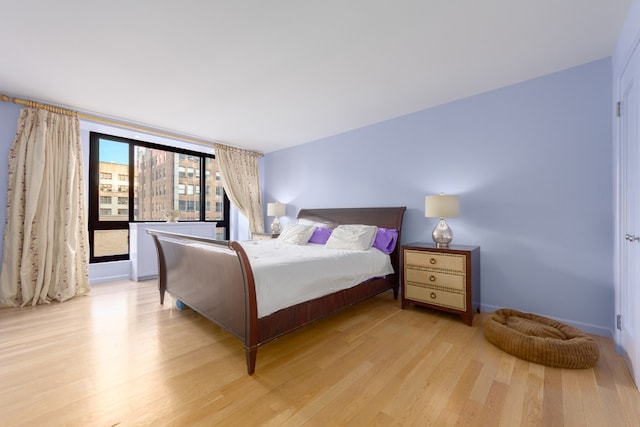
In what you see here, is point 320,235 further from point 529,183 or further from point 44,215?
point 44,215

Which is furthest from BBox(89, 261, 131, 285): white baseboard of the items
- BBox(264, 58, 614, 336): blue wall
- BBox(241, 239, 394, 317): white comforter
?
BBox(264, 58, 614, 336): blue wall

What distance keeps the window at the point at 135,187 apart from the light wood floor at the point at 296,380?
1879 mm

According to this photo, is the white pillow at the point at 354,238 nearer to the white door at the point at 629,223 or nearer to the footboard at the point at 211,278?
the footboard at the point at 211,278

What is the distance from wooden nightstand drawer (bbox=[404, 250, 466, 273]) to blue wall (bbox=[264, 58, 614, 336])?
54 centimetres

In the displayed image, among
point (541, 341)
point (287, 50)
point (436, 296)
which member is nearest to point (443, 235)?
point (436, 296)

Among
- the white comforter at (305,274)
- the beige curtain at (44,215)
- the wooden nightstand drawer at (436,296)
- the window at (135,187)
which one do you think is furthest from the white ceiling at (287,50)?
the wooden nightstand drawer at (436,296)

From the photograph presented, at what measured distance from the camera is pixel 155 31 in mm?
1916

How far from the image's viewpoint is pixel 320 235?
3.87 metres

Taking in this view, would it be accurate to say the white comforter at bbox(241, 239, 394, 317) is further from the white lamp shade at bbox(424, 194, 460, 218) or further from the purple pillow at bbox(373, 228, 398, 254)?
the white lamp shade at bbox(424, 194, 460, 218)

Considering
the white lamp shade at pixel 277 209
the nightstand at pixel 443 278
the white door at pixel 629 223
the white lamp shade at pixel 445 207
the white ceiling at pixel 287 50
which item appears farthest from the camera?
the white lamp shade at pixel 277 209

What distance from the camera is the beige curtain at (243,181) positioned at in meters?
4.91

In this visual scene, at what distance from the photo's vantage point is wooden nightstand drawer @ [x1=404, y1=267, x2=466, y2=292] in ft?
8.34

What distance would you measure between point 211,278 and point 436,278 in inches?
84.9

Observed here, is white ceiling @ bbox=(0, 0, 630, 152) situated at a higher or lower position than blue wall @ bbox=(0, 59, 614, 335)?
higher
